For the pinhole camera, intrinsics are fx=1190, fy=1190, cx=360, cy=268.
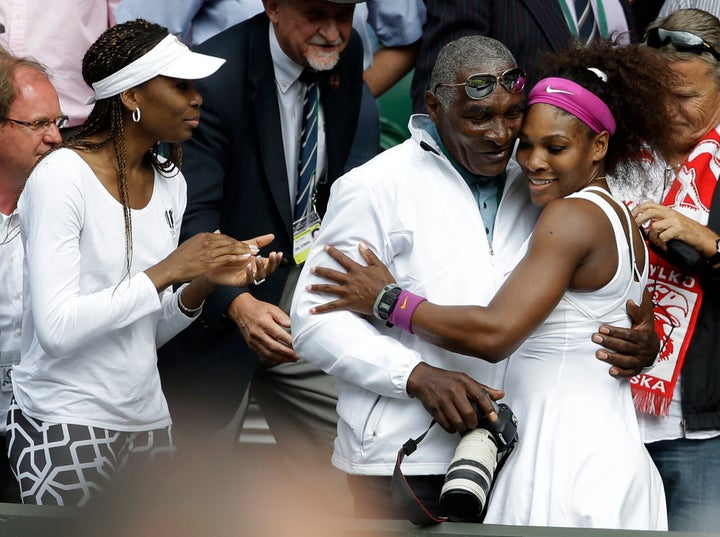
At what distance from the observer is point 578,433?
9.04ft

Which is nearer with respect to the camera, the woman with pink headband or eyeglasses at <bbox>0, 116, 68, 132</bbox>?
the woman with pink headband

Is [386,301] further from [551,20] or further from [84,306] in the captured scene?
[551,20]

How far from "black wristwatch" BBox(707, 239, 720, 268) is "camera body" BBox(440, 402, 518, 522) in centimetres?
85

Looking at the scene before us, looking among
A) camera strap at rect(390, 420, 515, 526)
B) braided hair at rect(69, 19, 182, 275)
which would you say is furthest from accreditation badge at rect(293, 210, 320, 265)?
camera strap at rect(390, 420, 515, 526)

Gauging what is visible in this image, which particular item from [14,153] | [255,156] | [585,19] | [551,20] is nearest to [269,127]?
[255,156]

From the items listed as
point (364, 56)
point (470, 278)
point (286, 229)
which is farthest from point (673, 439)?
point (364, 56)

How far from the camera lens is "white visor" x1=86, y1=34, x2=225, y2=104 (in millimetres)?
3279

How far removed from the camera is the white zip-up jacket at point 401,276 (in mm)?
2885

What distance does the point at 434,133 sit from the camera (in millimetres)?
3111

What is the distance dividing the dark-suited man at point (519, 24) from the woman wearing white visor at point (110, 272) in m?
1.03

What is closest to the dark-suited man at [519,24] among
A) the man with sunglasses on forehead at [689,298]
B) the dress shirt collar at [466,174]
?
the man with sunglasses on forehead at [689,298]

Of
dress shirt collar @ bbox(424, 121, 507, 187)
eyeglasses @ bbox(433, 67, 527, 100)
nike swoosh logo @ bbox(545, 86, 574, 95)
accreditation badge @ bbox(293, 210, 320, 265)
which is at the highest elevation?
eyeglasses @ bbox(433, 67, 527, 100)

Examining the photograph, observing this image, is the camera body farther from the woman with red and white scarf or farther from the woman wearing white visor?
the woman wearing white visor

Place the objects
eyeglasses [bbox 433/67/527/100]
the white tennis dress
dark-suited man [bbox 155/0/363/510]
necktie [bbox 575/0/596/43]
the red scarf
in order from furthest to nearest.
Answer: necktie [bbox 575/0/596/43]
dark-suited man [bbox 155/0/363/510]
the red scarf
eyeglasses [bbox 433/67/527/100]
the white tennis dress
